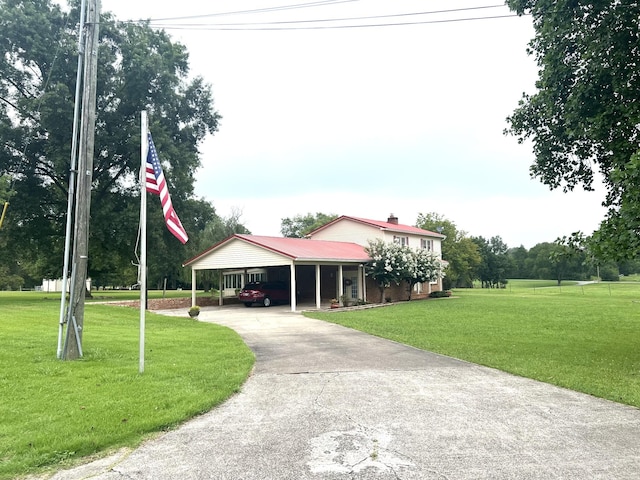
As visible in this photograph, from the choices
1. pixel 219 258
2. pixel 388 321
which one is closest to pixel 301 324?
pixel 388 321

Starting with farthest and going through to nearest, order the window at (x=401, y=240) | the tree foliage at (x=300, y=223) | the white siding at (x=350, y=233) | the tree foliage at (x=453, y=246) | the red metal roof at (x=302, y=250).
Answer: the tree foliage at (x=300, y=223) → the tree foliage at (x=453, y=246) → the window at (x=401, y=240) → the white siding at (x=350, y=233) → the red metal roof at (x=302, y=250)

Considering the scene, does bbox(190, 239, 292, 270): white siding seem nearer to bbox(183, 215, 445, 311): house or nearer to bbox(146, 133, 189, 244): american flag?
bbox(183, 215, 445, 311): house

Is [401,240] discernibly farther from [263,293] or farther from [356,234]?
[263,293]

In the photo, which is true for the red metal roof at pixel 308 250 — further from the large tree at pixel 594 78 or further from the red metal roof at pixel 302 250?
the large tree at pixel 594 78

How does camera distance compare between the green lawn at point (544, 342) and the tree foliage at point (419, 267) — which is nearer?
the green lawn at point (544, 342)

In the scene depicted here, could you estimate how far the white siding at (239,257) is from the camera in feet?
74.1

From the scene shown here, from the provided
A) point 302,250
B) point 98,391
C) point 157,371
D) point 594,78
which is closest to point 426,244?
point 302,250

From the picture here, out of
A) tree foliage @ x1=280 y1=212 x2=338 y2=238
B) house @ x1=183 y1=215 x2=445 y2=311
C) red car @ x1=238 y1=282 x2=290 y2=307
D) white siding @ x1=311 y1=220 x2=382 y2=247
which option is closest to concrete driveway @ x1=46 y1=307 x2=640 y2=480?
house @ x1=183 y1=215 x2=445 y2=311

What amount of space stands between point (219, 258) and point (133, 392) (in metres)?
18.7

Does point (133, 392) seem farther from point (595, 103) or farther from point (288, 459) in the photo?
point (595, 103)

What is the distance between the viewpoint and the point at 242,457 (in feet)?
13.3

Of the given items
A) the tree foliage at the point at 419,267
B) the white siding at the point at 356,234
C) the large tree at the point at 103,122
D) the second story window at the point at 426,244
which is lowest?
the tree foliage at the point at 419,267

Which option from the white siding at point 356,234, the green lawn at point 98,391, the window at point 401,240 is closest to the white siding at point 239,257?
the white siding at point 356,234

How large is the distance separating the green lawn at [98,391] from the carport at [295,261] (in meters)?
11.4
